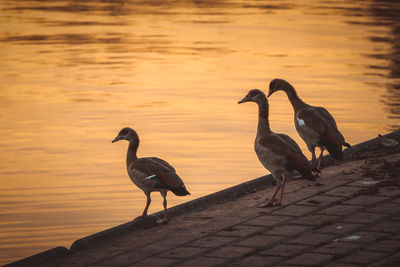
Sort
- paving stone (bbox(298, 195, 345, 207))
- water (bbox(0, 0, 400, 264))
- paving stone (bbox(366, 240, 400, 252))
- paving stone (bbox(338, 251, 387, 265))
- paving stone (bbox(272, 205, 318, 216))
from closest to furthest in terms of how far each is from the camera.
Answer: paving stone (bbox(338, 251, 387, 265)) → paving stone (bbox(366, 240, 400, 252)) → paving stone (bbox(272, 205, 318, 216)) → paving stone (bbox(298, 195, 345, 207)) → water (bbox(0, 0, 400, 264))

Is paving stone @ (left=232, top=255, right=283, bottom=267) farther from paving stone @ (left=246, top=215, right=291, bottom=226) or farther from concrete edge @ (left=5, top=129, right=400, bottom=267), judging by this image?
concrete edge @ (left=5, top=129, right=400, bottom=267)

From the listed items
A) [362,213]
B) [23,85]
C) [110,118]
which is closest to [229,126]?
[110,118]

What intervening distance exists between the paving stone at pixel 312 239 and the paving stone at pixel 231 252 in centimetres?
46

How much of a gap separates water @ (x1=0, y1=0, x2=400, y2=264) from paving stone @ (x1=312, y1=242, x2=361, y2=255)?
3.59 metres

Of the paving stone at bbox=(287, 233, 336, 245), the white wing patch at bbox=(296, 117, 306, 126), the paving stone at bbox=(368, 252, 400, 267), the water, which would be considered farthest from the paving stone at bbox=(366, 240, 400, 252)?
the water

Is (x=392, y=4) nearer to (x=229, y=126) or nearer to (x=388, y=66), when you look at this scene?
(x=388, y=66)

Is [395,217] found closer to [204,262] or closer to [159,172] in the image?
[204,262]

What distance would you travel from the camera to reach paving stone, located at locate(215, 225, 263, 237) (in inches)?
333

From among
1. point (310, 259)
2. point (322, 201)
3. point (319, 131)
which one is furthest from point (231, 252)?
point (319, 131)

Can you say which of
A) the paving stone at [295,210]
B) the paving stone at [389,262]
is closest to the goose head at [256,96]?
the paving stone at [295,210]

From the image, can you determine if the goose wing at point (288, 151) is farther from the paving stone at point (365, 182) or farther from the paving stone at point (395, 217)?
the paving stone at point (395, 217)

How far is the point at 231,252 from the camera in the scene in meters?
7.86

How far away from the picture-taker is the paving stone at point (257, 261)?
294 inches

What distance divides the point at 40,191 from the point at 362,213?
5.08 m
